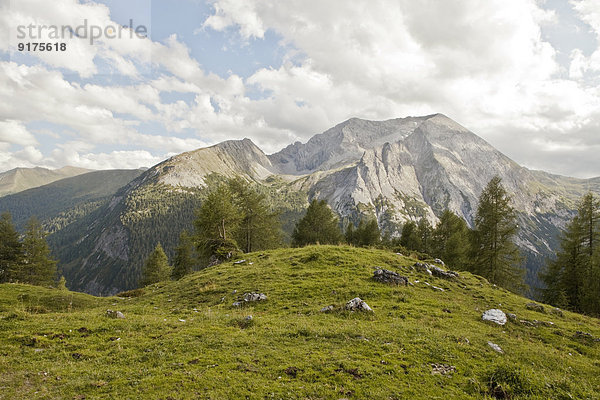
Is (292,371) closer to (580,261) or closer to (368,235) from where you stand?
(580,261)

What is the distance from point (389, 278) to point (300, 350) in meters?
11.5

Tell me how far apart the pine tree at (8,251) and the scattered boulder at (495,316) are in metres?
71.6

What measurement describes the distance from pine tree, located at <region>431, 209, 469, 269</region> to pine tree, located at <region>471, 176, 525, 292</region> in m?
5.49

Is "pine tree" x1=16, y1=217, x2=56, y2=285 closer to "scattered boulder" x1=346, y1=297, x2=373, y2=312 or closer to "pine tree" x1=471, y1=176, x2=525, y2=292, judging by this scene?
"scattered boulder" x1=346, y1=297, x2=373, y2=312

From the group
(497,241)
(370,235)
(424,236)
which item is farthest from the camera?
(370,235)

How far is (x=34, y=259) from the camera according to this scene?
52188 millimetres

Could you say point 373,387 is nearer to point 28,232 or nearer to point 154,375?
point 154,375

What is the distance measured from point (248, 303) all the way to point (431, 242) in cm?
4893

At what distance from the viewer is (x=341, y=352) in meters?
9.95

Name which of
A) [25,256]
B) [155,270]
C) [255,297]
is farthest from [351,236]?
[25,256]

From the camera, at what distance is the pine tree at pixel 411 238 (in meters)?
59.6

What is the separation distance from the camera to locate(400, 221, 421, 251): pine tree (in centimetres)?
5958

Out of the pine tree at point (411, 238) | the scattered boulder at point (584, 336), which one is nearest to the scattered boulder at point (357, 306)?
the scattered boulder at point (584, 336)

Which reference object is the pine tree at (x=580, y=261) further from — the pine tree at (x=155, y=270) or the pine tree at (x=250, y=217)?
the pine tree at (x=155, y=270)
